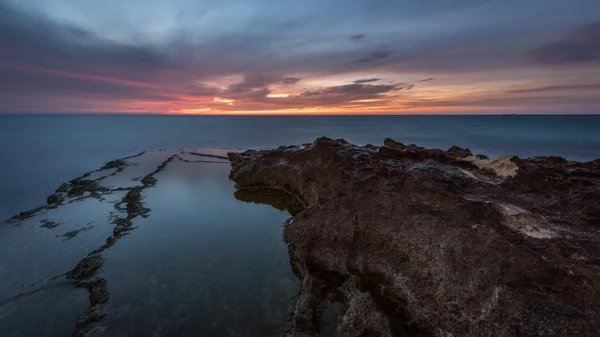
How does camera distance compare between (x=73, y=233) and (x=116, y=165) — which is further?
(x=116, y=165)

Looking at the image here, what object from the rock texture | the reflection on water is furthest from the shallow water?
the rock texture

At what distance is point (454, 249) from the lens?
9.88 metres

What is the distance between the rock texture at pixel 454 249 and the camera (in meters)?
7.77

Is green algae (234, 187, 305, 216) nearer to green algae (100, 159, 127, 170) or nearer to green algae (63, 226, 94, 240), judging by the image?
green algae (63, 226, 94, 240)

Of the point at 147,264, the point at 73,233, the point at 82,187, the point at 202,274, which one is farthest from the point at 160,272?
the point at 82,187

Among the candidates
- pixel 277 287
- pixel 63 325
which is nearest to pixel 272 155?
Result: pixel 277 287

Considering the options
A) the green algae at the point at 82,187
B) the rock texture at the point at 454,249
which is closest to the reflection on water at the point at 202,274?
the rock texture at the point at 454,249

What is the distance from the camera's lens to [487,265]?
350 inches

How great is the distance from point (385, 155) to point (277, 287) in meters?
10.5

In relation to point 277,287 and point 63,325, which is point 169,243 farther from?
point 277,287

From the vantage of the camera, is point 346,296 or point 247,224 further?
point 247,224

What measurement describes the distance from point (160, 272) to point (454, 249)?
12.4 meters

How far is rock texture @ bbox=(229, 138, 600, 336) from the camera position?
7770 millimetres

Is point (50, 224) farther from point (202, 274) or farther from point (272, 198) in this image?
point (272, 198)
